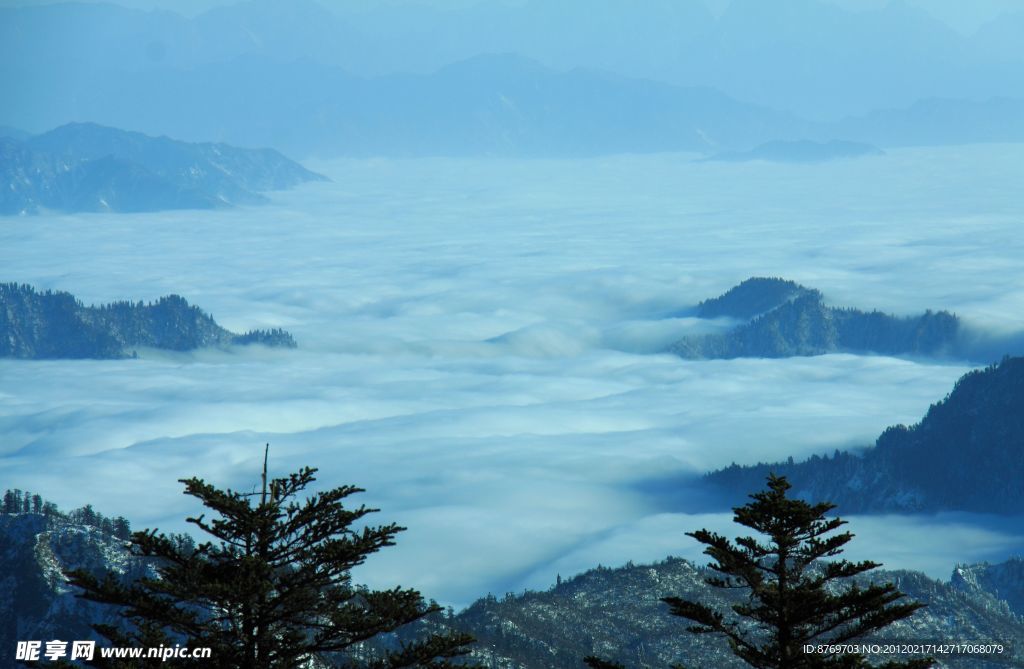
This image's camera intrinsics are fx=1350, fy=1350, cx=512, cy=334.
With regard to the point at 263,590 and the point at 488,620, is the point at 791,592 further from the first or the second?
the point at 488,620

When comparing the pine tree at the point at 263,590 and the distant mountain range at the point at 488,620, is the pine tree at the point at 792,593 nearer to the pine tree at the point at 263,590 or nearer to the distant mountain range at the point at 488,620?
the pine tree at the point at 263,590

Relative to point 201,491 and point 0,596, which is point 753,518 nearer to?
point 201,491

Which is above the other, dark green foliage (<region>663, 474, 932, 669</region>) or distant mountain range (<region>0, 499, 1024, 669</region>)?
dark green foliage (<region>663, 474, 932, 669</region>)

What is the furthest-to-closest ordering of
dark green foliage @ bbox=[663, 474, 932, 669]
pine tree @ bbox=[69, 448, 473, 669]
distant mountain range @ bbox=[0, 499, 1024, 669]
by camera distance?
distant mountain range @ bbox=[0, 499, 1024, 669] < dark green foliage @ bbox=[663, 474, 932, 669] < pine tree @ bbox=[69, 448, 473, 669]

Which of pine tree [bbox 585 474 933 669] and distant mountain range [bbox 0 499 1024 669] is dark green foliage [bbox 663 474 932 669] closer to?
pine tree [bbox 585 474 933 669]

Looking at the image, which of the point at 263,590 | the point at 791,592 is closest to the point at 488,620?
the point at 791,592

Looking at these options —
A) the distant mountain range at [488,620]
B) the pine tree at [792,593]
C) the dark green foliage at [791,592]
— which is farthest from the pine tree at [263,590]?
the distant mountain range at [488,620]

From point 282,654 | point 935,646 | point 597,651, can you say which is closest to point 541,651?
point 597,651

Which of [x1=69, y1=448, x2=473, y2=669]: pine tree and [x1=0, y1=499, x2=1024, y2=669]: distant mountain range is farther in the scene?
[x1=0, y1=499, x2=1024, y2=669]: distant mountain range

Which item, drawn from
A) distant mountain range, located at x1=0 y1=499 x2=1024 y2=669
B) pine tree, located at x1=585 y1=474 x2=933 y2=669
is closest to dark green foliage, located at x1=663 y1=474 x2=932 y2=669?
pine tree, located at x1=585 y1=474 x2=933 y2=669
